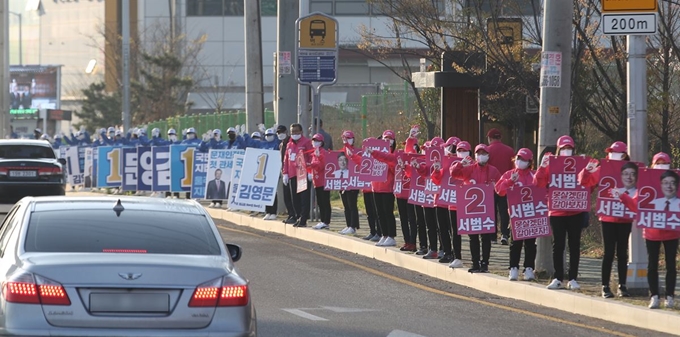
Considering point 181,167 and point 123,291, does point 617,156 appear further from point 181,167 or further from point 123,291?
point 181,167

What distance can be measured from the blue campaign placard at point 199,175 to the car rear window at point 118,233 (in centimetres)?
2092

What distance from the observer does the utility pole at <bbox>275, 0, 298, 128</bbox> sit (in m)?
26.0

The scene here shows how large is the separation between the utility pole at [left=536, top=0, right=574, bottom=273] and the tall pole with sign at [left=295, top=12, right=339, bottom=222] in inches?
373

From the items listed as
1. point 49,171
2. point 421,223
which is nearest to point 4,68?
Answer: point 49,171

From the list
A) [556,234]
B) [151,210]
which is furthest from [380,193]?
[151,210]

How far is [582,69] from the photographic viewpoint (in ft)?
67.7

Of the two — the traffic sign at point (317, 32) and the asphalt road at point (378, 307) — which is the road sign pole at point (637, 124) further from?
the traffic sign at point (317, 32)

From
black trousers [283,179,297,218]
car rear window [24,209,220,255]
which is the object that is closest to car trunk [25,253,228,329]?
car rear window [24,209,220,255]

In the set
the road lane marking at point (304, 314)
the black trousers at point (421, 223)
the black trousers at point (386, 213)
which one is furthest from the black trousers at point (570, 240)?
the black trousers at point (386, 213)

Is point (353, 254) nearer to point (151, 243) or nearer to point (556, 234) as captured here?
point (556, 234)

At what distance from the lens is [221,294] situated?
799 cm

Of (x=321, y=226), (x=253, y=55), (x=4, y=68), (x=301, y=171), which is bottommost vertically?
(x=321, y=226)

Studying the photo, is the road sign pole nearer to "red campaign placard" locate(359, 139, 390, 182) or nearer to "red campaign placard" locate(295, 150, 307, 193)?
"red campaign placard" locate(359, 139, 390, 182)

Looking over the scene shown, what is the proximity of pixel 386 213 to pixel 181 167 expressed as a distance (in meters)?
12.2
